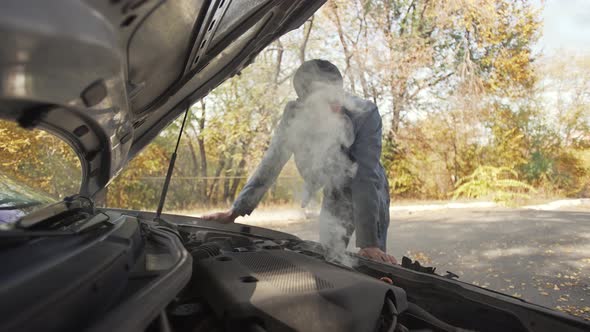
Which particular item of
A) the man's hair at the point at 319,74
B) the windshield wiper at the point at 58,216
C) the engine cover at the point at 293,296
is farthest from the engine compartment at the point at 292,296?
the man's hair at the point at 319,74

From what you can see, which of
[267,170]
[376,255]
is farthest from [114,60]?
[267,170]

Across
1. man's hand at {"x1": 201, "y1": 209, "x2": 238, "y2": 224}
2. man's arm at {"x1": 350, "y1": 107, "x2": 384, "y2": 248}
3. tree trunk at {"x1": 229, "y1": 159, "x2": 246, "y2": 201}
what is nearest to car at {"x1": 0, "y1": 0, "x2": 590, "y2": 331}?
man's arm at {"x1": 350, "y1": 107, "x2": 384, "y2": 248}

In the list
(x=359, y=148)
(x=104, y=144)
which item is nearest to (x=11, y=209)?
(x=104, y=144)

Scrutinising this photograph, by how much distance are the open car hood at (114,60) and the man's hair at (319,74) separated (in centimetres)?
114

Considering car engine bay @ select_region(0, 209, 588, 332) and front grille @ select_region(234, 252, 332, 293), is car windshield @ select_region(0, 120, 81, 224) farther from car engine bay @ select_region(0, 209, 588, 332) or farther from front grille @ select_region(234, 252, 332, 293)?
front grille @ select_region(234, 252, 332, 293)

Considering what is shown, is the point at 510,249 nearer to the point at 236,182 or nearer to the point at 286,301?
the point at 286,301

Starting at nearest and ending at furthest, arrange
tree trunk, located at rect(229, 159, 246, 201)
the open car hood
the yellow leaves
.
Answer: the open car hood < the yellow leaves < tree trunk, located at rect(229, 159, 246, 201)

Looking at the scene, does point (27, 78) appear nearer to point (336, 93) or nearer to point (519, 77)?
point (336, 93)

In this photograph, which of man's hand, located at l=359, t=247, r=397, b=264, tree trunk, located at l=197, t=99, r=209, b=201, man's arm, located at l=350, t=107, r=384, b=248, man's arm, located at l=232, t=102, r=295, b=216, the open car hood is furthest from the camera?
tree trunk, located at l=197, t=99, r=209, b=201

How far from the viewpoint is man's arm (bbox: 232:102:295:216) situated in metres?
2.83

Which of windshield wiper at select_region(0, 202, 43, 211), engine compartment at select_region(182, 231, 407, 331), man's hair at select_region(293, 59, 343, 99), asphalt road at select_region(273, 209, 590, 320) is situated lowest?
asphalt road at select_region(273, 209, 590, 320)

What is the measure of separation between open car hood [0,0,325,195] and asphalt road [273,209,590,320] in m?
3.64

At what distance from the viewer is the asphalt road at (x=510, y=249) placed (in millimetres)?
4500

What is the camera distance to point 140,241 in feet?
3.90
